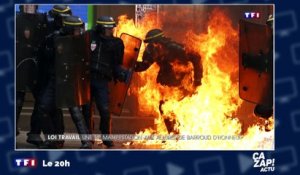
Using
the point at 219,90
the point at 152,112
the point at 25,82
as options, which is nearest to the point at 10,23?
the point at 25,82

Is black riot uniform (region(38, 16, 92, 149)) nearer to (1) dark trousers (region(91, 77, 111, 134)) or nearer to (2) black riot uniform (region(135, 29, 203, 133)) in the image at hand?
(1) dark trousers (region(91, 77, 111, 134))

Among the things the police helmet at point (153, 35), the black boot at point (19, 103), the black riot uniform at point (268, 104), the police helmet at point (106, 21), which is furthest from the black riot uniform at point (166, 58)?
the black boot at point (19, 103)

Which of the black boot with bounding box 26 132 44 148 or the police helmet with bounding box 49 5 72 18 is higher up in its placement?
the police helmet with bounding box 49 5 72 18

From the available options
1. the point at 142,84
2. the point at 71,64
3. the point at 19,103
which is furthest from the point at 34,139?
the point at 142,84

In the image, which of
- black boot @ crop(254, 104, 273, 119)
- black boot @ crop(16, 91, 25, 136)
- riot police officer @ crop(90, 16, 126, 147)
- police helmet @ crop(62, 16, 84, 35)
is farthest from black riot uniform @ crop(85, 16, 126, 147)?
black boot @ crop(254, 104, 273, 119)

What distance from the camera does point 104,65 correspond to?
19.7 ft

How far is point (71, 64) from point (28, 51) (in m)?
0.41

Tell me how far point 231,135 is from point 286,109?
1.79 feet

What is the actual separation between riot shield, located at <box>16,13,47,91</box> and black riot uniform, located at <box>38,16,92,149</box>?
0.36 feet

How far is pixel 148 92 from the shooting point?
5.97 metres

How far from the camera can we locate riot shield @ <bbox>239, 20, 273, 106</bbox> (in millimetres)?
5930

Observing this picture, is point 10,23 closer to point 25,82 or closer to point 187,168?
point 25,82

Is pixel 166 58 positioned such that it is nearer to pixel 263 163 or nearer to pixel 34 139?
pixel 263 163

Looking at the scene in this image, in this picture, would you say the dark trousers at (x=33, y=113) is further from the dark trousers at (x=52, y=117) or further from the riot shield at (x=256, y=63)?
the riot shield at (x=256, y=63)
